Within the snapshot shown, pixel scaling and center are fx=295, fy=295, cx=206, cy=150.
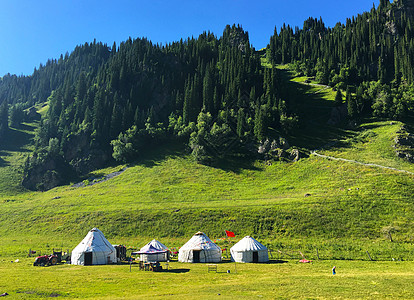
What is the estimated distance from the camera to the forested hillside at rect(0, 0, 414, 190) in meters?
113

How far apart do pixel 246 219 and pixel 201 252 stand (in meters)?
19.0

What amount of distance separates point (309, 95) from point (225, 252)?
367 feet

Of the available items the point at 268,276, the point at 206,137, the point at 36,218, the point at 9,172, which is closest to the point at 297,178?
the point at 206,137

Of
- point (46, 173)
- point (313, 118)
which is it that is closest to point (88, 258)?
point (46, 173)

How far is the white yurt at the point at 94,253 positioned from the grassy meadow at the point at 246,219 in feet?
12.8

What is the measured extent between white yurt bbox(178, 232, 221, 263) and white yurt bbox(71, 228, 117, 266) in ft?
35.6

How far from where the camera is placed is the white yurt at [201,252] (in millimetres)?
44531

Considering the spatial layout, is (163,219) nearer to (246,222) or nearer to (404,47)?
(246,222)

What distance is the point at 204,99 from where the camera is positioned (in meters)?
131

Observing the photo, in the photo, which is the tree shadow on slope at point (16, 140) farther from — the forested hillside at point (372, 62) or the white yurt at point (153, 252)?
the forested hillside at point (372, 62)

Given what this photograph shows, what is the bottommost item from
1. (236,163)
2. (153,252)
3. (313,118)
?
(153,252)

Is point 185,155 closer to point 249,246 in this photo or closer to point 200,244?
point 200,244

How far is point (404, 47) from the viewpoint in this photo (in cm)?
15588

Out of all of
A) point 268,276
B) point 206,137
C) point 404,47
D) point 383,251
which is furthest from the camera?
point 404,47
